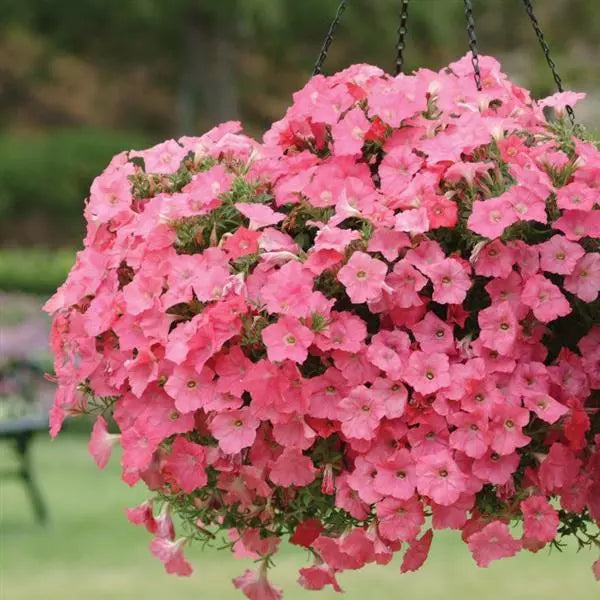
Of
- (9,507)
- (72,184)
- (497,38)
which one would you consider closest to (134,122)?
(72,184)

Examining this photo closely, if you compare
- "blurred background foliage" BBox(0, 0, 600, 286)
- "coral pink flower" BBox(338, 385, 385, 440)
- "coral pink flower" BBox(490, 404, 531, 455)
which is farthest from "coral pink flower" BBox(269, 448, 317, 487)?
"blurred background foliage" BBox(0, 0, 600, 286)

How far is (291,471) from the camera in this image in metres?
2.77

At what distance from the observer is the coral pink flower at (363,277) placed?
266 cm

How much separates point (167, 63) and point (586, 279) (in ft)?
85.1

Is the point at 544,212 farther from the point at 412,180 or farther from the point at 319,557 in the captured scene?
the point at 319,557

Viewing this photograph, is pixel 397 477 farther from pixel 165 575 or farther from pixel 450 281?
pixel 165 575

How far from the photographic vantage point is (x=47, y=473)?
1284 centimetres

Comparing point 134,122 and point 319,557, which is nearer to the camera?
point 319,557

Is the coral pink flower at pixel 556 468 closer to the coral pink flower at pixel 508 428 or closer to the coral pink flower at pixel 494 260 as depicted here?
the coral pink flower at pixel 508 428

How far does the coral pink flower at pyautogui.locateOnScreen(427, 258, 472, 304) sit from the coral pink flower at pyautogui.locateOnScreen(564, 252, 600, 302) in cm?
19

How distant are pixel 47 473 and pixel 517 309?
34.5 ft

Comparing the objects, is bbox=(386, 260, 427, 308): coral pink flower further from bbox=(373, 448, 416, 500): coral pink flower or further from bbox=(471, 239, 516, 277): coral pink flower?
bbox=(373, 448, 416, 500): coral pink flower

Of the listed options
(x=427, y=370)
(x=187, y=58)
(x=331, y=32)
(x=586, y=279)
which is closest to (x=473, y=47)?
Result: (x=331, y=32)

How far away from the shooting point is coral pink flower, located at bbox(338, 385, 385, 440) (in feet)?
8.77
